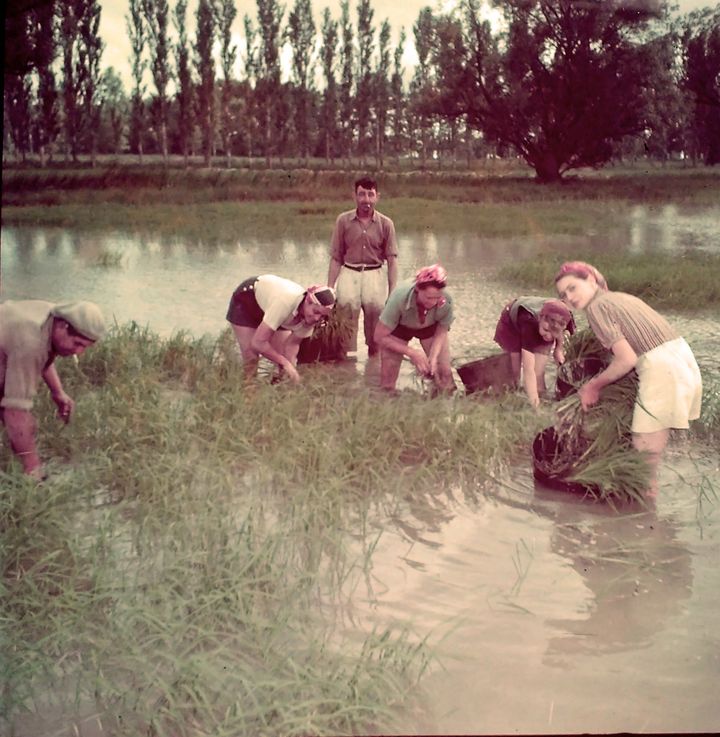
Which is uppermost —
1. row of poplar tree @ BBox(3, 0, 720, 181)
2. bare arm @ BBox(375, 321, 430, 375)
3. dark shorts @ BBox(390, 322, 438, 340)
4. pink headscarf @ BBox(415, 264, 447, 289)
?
row of poplar tree @ BBox(3, 0, 720, 181)

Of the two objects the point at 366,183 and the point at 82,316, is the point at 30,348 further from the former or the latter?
the point at 366,183

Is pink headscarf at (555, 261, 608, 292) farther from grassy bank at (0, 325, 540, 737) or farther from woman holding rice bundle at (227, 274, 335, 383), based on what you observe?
woman holding rice bundle at (227, 274, 335, 383)

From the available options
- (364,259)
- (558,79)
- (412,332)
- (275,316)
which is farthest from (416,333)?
(558,79)

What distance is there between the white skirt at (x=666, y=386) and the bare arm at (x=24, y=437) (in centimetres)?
231

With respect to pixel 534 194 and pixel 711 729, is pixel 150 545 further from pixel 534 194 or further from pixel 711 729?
pixel 534 194

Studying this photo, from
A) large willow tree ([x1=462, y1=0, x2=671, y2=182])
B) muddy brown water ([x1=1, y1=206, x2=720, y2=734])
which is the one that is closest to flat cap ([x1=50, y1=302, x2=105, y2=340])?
muddy brown water ([x1=1, y1=206, x2=720, y2=734])

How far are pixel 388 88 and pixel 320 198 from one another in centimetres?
54

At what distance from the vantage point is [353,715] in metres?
2.47

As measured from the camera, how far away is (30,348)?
3121 millimetres

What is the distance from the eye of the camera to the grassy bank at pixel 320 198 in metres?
3.60

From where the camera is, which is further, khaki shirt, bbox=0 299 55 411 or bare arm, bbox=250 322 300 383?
bare arm, bbox=250 322 300 383

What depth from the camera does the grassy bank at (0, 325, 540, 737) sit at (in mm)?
2496

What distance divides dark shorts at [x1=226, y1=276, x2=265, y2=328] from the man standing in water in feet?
1.46

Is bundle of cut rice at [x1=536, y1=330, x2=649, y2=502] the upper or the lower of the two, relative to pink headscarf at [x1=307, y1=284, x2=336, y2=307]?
lower
